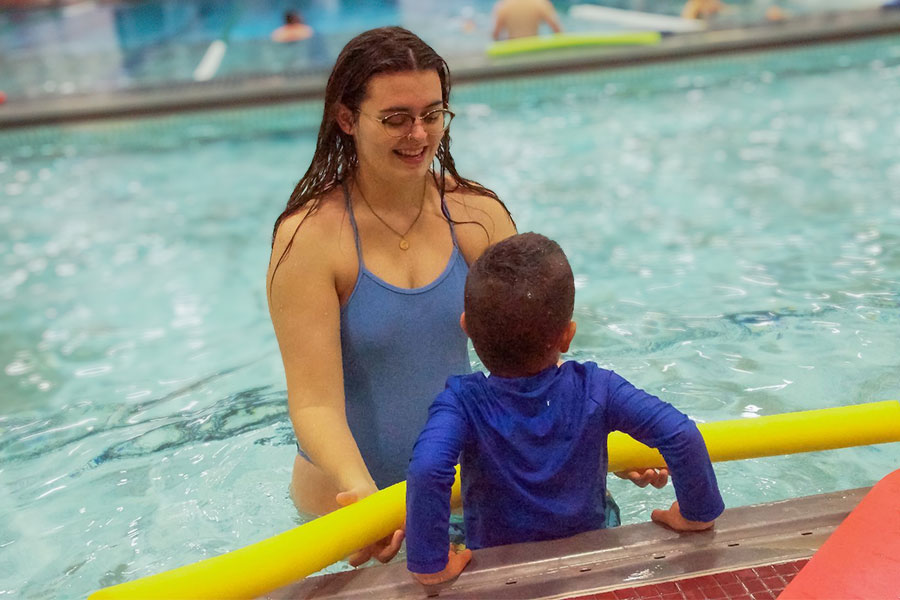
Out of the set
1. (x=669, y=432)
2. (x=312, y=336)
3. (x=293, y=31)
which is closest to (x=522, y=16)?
(x=293, y=31)

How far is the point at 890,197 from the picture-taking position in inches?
206

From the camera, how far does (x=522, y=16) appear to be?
8.91 meters

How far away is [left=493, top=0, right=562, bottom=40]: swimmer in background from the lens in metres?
8.85

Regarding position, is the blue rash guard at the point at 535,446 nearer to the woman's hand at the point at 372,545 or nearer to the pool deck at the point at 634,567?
the pool deck at the point at 634,567

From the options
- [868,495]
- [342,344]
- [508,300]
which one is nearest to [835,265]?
[868,495]

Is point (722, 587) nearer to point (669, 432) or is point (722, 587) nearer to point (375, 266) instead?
point (669, 432)

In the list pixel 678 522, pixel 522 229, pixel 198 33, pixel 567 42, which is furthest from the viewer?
pixel 198 33

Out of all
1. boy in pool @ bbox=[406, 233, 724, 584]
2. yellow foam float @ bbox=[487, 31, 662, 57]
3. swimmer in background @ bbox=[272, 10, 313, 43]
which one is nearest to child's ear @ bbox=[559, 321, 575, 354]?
boy in pool @ bbox=[406, 233, 724, 584]

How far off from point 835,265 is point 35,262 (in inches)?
170

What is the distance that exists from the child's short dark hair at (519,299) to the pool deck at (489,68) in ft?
21.7

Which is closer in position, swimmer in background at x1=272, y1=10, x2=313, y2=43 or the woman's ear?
the woman's ear

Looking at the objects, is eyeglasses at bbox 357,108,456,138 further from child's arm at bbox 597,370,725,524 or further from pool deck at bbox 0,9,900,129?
pool deck at bbox 0,9,900,129

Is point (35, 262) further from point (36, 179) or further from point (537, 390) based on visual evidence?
point (537, 390)

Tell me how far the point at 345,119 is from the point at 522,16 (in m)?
7.32
